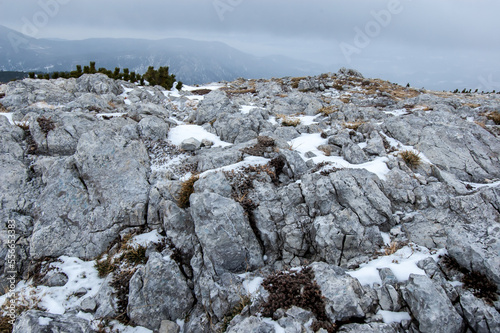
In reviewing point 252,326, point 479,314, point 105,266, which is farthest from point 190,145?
point 479,314

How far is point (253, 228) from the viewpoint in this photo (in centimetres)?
1024

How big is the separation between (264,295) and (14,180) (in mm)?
13811

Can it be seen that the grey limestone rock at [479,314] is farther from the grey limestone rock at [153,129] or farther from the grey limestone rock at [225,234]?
the grey limestone rock at [153,129]

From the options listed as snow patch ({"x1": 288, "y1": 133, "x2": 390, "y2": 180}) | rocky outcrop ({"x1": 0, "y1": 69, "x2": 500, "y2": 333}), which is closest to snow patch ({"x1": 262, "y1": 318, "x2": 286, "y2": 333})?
rocky outcrop ({"x1": 0, "y1": 69, "x2": 500, "y2": 333})

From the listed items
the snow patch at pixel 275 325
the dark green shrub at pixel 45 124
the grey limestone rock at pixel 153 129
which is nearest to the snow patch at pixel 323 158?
the snow patch at pixel 275 325

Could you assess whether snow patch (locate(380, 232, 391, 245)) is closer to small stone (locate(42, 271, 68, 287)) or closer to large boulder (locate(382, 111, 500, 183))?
large boulder (locate(382, 111, 500, 183))

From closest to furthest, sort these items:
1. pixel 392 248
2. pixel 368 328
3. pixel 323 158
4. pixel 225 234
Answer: pixel 368 328, pixel 392 248, pixel 225 234, pixel 323 158

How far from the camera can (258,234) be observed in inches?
401

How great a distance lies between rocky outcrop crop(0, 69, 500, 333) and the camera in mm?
7031

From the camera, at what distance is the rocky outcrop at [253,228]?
7031 mm

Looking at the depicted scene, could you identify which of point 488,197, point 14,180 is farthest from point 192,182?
point 488,197

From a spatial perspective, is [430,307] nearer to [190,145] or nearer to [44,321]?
[44,321]

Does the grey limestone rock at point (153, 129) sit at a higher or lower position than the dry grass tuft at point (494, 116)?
lower

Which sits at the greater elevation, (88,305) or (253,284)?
(253,284)
